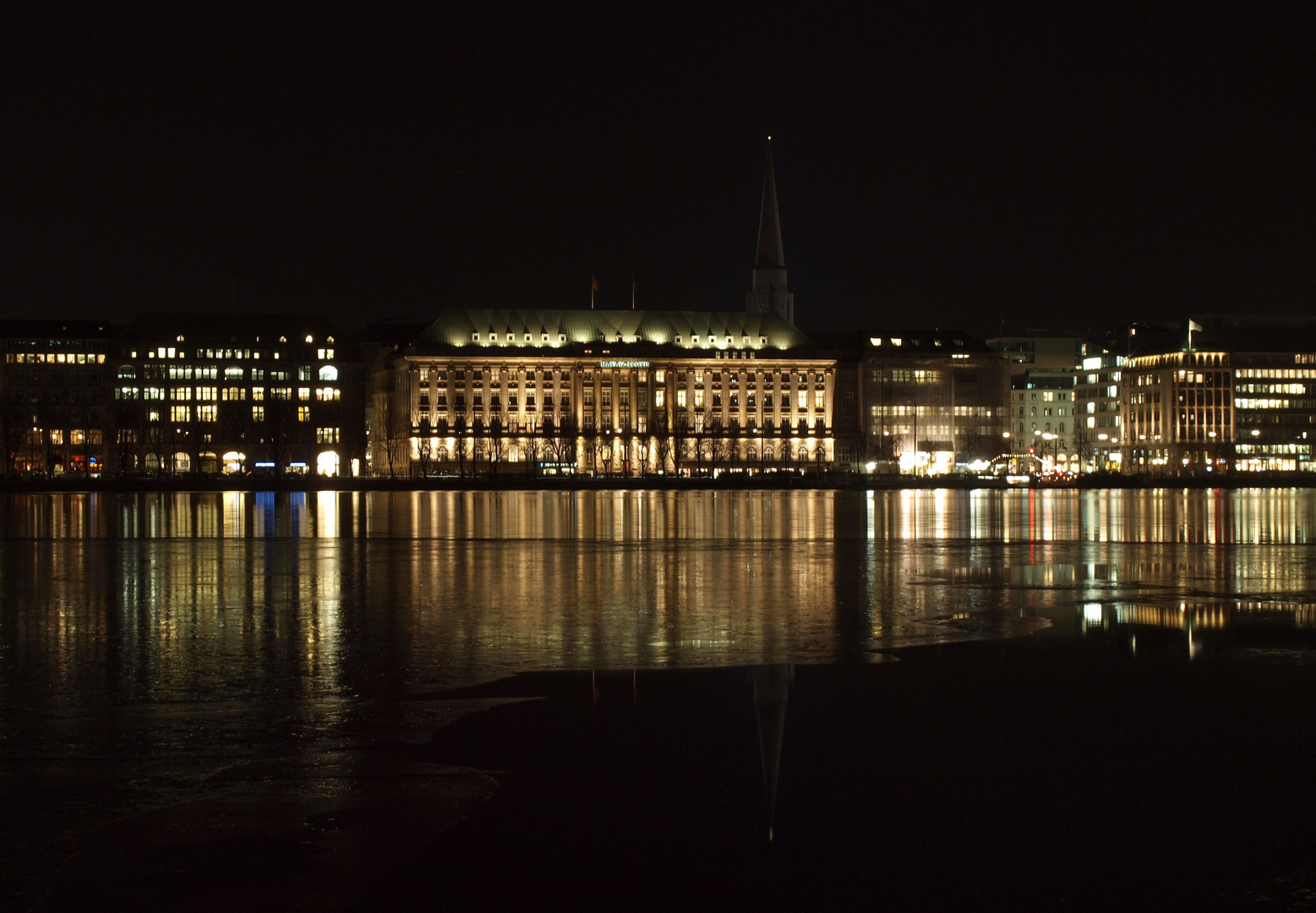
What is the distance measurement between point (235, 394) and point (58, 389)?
65.8ft

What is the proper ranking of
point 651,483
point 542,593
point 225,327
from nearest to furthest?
point 542,593 < point 651,483 < point 225,327

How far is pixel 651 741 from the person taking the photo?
13.0 meters

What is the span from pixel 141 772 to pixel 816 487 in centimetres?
13510

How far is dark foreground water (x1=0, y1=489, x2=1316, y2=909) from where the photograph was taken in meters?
9.53

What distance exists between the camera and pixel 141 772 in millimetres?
11789

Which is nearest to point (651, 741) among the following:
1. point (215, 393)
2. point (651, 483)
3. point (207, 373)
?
point (651, 483)

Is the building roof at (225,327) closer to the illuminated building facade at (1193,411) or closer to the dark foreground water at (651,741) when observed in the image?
the illuminated building facade at (1193,411)

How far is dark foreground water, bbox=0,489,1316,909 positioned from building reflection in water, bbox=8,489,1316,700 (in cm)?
15

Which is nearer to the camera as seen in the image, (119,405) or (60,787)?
(60,787)

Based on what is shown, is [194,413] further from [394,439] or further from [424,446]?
[394,439]

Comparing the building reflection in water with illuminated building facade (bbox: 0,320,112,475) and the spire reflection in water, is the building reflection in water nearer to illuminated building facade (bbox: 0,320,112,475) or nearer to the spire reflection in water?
the spire reflection in water

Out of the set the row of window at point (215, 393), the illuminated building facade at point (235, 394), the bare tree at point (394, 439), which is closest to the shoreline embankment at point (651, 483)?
the illuminated building facade at point (235, 394)

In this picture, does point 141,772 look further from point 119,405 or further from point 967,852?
point 119,405

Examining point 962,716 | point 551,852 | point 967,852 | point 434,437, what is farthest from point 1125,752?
point 434,437
